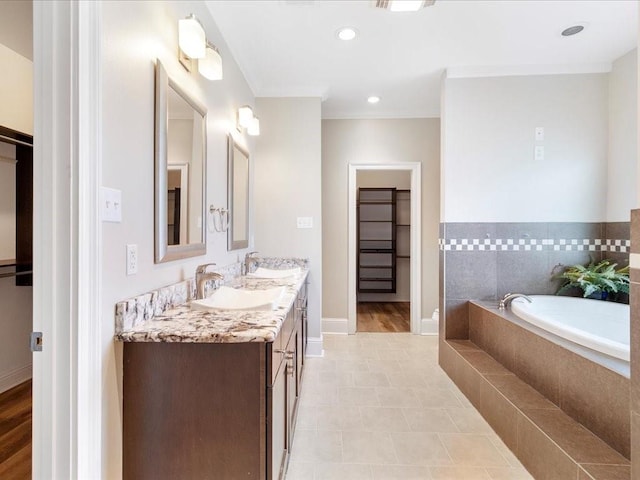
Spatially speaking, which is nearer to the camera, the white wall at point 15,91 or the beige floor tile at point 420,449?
the beige floor tile at point 420,449

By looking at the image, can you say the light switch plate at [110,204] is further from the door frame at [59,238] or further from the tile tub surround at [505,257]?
the tile tub surround at [505,257]

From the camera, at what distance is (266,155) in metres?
3.18

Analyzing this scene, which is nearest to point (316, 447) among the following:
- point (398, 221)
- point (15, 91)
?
point (15, 91)

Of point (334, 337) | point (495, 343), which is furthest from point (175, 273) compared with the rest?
point (334, 337)

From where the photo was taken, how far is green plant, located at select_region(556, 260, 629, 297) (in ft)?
8.22

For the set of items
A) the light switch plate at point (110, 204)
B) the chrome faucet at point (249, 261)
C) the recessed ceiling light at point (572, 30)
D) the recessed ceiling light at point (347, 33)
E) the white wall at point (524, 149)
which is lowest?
the chrome faucet at point (249, 261)

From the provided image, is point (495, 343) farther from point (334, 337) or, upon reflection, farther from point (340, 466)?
point (334, 337)

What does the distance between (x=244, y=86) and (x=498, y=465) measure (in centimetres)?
309

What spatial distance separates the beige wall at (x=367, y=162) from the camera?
3.81 metres

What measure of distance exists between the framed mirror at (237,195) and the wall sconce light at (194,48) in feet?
2.27

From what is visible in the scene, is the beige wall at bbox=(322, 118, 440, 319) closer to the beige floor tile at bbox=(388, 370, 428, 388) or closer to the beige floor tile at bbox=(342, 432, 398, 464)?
the beige floor tile at bbox=(388, 370, 428, 388)

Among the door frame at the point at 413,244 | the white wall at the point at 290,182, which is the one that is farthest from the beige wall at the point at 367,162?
the white wall at the point at 290,182

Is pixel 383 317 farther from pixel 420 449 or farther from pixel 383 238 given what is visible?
pixel 420 449

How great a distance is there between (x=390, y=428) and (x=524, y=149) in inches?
96.8
